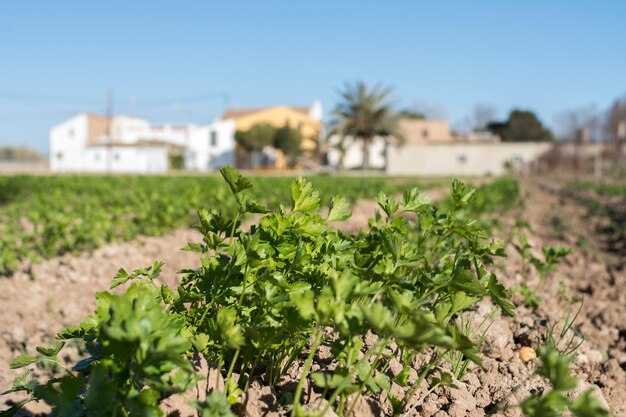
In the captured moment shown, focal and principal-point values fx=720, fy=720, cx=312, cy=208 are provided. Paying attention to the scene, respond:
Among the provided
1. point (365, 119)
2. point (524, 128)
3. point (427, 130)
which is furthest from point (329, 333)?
point (524, 128)

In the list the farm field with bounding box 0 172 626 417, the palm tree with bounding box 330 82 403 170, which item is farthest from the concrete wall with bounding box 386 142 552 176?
the farm field with bounding box 0 172 626 417

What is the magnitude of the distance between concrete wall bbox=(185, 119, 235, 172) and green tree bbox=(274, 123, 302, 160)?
651 centimetres

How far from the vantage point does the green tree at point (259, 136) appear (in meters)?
64.9

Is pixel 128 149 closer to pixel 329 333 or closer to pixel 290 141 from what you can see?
pixel 290 141

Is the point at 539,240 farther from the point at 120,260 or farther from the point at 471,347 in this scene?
the point at 471,347

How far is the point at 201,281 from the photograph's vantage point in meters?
2.30

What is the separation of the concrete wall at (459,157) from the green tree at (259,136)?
1244 cm

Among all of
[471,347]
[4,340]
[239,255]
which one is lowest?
[4,340]

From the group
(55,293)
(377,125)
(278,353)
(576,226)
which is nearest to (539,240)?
(576,226)

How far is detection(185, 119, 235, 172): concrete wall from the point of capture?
222ft

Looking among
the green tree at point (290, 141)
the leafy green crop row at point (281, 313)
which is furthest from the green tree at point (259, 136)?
the leafy green crop row at point (281, 313)

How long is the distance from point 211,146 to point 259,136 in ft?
20.5

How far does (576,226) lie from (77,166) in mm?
62664

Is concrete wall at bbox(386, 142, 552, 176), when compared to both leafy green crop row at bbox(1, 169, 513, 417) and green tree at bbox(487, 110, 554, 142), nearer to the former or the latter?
green tree at bbox(487, 110, 554, 142)
